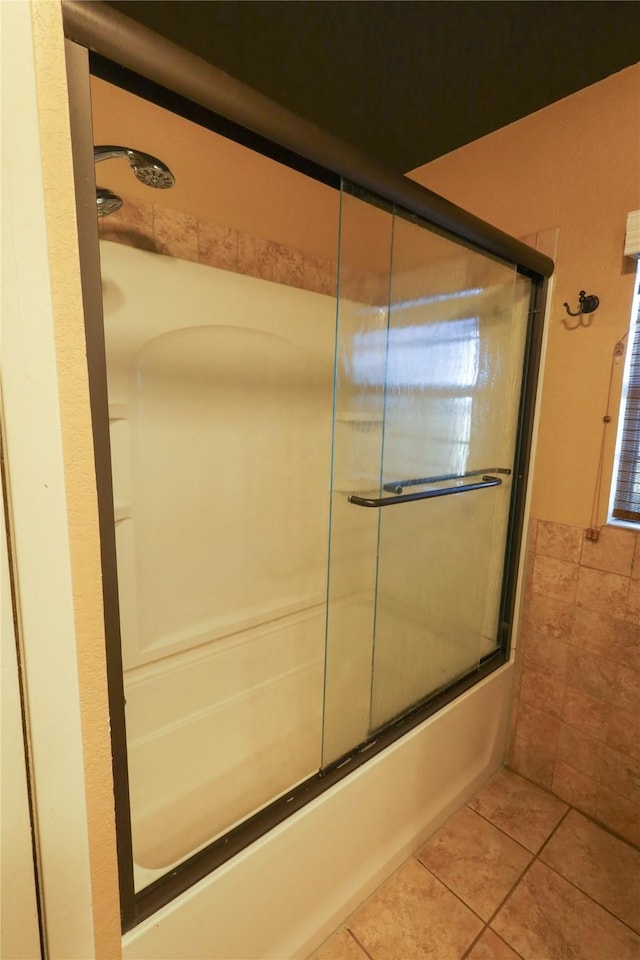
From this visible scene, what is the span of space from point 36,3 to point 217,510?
1.24 m

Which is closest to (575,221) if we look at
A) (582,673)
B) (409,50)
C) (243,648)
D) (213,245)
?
(409,50)

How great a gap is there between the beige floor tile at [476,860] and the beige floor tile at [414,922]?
0.04 metres

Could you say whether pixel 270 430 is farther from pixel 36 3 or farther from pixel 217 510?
pixel 36 3

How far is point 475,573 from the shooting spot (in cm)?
152

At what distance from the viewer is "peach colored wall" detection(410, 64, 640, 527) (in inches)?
50.5

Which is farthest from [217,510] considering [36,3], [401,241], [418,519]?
[36,3]

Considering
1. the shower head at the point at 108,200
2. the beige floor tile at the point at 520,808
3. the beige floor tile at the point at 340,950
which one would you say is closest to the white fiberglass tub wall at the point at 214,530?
the shower head at the point at 108,200

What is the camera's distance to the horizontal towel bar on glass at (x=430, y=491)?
104cm

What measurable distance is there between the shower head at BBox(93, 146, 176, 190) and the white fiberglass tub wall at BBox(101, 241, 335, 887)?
39 cm

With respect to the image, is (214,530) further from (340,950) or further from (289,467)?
(340,950)

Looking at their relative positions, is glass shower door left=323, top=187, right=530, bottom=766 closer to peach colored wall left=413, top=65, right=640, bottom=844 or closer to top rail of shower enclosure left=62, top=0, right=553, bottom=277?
top rail of shower enclosure left=62, top=0, right=553, bottom=277

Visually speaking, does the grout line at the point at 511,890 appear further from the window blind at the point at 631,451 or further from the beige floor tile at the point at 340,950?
the window blind at the point at 631,451

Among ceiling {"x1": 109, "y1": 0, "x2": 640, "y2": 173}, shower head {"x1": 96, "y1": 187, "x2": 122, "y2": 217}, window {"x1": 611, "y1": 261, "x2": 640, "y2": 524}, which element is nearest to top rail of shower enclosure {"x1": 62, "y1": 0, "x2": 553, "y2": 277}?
ceiling {"x1": 109, "y1": 0, "x2": 640, "y2": 173}

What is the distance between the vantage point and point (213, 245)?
1.40m
